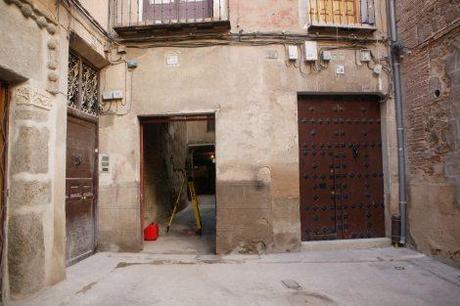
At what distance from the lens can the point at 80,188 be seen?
17.6ft

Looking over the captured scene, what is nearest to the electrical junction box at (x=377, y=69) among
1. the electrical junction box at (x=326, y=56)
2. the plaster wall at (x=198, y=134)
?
the electrical junction box at (x=326, y=56)

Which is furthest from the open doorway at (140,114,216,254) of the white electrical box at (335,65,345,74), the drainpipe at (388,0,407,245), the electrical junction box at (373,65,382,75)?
the drainpipe at (388,0,407,245)

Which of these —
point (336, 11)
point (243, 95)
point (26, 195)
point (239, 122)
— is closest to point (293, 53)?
point (243, 95)

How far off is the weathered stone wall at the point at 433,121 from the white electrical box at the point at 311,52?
1.60 meters

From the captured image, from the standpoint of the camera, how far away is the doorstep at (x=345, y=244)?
226 inches

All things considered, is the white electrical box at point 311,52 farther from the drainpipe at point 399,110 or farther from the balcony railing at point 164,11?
the balcony railing at point 164,11

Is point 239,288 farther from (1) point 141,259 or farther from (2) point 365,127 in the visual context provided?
(2) point 365,127

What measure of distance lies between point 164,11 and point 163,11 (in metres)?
0.02

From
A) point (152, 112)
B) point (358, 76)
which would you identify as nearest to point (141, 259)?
point (152, 112)

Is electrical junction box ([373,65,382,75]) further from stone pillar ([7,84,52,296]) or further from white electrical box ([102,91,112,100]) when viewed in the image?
stone pillar ([7,84,52,296])

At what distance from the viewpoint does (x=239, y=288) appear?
4035mm

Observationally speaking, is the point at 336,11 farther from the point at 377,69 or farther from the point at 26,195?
the point at 26,195

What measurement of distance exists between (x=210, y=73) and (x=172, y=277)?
11.4 ft

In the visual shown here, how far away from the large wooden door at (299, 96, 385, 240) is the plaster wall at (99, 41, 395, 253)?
0.27 metres
